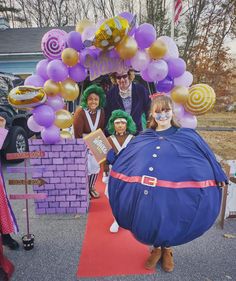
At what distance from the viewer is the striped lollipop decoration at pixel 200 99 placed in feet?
10.8

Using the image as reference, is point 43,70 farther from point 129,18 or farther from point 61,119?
point 129,18

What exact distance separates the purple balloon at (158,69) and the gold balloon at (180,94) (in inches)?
10.1

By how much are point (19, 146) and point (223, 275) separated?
16.2 ft

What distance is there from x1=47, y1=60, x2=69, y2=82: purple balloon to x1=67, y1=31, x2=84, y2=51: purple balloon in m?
0.24

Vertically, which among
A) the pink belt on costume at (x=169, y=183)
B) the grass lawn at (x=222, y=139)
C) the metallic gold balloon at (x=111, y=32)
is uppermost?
the metallic gold balloon at (x=111, y=32)

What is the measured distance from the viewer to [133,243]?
3072 mm

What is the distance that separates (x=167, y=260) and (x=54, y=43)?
2.63 m

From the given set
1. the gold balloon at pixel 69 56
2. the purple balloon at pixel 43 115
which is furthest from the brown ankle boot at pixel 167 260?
the gold balloon at pixel 69 56

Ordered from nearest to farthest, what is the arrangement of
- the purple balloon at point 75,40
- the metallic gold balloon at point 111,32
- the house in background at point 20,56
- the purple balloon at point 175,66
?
the metallic gold balloon at point 111,32
the purple balloon at point 75,40
the purple balloon at point 175,66
the house in background at point 20,56

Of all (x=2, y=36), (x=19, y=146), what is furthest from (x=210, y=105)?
(x=2, y=36)

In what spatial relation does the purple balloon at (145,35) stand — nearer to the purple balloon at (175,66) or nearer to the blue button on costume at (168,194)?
the purple balloon at (175,66)

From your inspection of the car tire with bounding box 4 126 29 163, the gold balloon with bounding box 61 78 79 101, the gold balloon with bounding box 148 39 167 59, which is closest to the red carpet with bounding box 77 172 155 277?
the gold balloon with bounding box 61 78 79 101

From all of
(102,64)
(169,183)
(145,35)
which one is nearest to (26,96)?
(102,64)

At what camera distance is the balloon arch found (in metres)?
2.99
